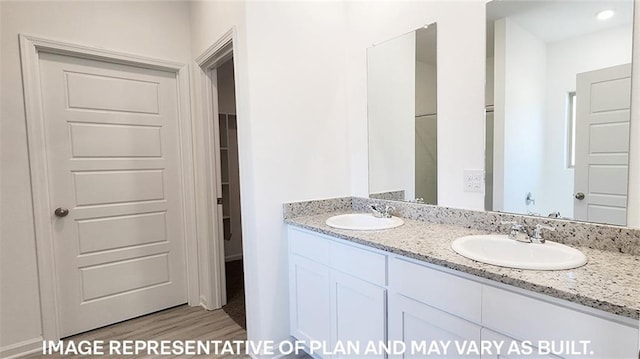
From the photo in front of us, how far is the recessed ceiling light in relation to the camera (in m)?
1.27

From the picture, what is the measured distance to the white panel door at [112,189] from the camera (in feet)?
7.30

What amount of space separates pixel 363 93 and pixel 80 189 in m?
2.14

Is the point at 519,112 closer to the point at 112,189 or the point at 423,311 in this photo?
the point at 423,311

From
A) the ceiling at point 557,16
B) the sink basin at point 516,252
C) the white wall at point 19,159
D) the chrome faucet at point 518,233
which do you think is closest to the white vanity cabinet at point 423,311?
the sink basin at point 516,252

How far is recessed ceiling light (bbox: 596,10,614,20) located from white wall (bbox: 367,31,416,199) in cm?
85

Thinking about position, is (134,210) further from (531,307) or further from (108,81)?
(531,307)

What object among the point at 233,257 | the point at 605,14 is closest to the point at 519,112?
the point at 605,14

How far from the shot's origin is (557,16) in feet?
4.59

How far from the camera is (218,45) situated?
2191 millimetres

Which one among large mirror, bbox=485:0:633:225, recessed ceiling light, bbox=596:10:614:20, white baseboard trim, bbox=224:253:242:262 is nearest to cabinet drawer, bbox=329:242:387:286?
large mirror, bbox=485:0:633:225

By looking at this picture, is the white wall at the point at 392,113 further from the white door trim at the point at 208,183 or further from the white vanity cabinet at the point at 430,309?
the white door trim at the point at 208,183

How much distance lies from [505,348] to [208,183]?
2254 millimetres

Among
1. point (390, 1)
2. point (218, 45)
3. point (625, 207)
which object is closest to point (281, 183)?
point (218, 45)

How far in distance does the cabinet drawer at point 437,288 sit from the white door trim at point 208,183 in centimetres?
174
